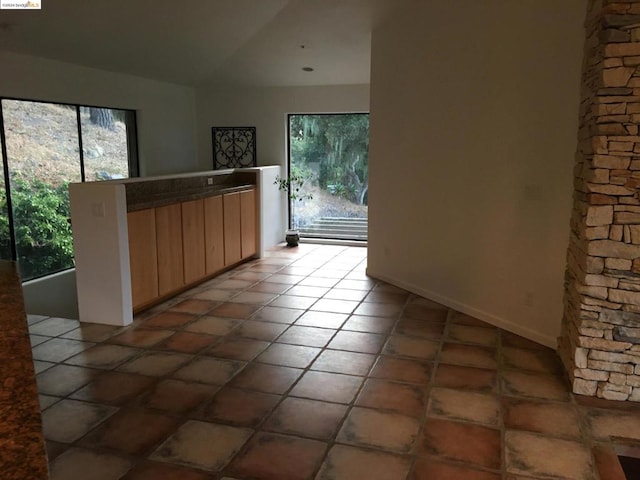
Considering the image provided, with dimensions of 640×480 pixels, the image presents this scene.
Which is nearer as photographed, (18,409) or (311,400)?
(18,409)

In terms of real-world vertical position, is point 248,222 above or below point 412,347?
above

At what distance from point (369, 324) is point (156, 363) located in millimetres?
1739

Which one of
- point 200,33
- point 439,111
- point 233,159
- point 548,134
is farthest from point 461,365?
point 233,159

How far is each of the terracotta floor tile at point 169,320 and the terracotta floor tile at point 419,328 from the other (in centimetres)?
177

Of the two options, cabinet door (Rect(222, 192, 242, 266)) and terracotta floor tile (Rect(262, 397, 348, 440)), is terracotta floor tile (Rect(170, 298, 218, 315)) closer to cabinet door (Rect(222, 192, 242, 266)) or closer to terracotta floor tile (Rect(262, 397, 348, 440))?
cabinet door (Rect(222, 192, 242, 266))

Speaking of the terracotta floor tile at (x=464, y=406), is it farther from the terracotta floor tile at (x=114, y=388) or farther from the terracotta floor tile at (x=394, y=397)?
the terracotta floor tile at (x=114, y=388)

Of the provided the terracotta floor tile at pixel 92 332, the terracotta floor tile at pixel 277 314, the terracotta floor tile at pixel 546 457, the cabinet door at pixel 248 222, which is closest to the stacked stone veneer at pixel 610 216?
the terracotta floor tile at pixel 546 457

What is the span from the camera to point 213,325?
14.8 ft

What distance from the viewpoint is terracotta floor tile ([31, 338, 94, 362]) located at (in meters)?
3.84

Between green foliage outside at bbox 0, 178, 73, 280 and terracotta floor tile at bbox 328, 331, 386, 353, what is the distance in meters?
3.30

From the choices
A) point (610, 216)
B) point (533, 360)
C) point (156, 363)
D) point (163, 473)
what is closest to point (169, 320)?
point (156, 363)

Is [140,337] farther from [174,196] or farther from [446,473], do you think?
[446,473]

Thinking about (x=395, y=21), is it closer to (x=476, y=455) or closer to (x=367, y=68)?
(x=367, y=68)

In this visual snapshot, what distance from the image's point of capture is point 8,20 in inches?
180
